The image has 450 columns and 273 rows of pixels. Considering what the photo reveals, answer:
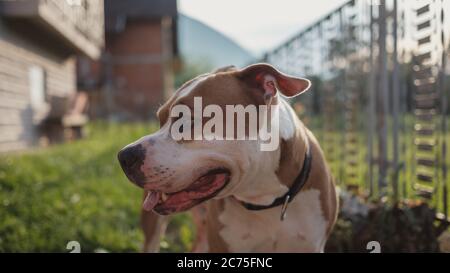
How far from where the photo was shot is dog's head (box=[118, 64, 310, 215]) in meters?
1.96

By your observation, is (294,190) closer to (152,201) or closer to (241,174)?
(241,174)

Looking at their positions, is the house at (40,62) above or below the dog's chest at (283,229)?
above

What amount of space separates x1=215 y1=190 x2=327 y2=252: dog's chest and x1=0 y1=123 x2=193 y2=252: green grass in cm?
121

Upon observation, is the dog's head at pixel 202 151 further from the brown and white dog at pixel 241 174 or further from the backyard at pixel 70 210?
the backyard at pixel 70 210

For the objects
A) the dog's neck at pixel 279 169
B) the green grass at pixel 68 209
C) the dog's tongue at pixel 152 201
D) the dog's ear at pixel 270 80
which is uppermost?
the dog's ear at pixel 270 80

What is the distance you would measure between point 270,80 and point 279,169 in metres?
0.41

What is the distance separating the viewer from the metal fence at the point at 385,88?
3.29 m

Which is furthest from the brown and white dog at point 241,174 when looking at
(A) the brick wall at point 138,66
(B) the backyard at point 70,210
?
(A) the brick wall at point 138,66

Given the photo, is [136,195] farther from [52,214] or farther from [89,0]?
[89,0]

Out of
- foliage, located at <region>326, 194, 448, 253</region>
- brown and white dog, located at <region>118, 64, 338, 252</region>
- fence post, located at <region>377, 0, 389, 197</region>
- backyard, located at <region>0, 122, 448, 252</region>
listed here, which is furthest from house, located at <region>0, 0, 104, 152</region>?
brown and white dog, located at <region>118, 64, 338, 252</region>

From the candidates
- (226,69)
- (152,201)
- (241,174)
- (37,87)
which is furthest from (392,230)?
(37,87)

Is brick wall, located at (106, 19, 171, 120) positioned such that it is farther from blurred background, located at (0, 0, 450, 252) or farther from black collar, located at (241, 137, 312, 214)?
black collar, located at (241, 137, 312, 214)

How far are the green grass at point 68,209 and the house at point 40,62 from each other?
251cm
